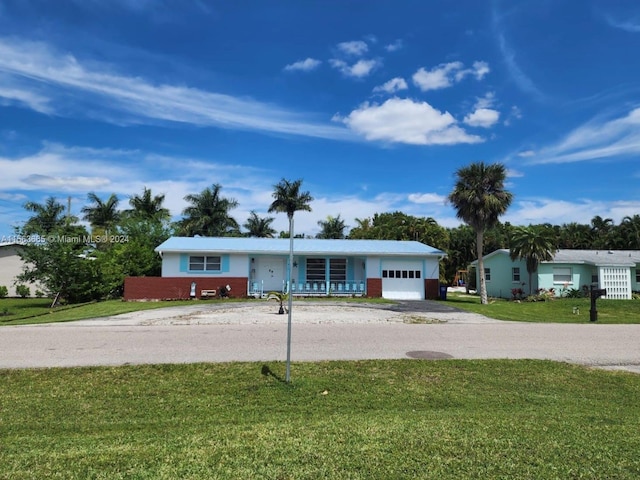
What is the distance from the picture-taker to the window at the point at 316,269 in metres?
28.4

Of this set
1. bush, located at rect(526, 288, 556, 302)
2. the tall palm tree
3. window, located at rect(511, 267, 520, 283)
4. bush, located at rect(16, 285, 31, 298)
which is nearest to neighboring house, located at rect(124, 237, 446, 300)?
bush, located at rect(526, 288, 556, 302)

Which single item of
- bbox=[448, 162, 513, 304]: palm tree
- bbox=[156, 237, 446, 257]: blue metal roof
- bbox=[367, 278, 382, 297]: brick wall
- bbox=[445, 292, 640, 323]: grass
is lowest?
bbox=[445, 292, 640, 323]: grass

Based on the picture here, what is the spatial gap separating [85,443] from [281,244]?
2480 centimetres

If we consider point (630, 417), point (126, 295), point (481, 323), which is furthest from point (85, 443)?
point (126, 295)

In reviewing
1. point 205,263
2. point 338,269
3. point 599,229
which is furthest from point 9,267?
point 599,229

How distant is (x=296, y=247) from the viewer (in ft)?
91.3

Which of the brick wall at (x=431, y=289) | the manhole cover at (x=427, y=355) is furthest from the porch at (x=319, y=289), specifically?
the manhole cover at (x=427, y=355)

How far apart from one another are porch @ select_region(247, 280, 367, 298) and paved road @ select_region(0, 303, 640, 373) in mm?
13201

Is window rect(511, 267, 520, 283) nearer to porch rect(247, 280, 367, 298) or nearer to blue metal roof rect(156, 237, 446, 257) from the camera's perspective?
blue metal roof rect(156, 237, 446, 257)

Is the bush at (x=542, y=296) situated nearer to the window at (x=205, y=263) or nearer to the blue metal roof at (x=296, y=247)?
the blue metal roof at (x=296, y=247)

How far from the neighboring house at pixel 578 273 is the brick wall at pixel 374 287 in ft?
34.8

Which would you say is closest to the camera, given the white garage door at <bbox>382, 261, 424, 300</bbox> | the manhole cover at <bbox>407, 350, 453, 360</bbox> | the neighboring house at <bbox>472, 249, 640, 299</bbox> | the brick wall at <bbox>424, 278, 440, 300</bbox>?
the manhole cover at <bbox>407, 350, 453, 360</bbox>

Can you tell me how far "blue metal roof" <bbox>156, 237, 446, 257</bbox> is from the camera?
2591cm

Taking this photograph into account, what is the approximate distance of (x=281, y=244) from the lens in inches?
1132
